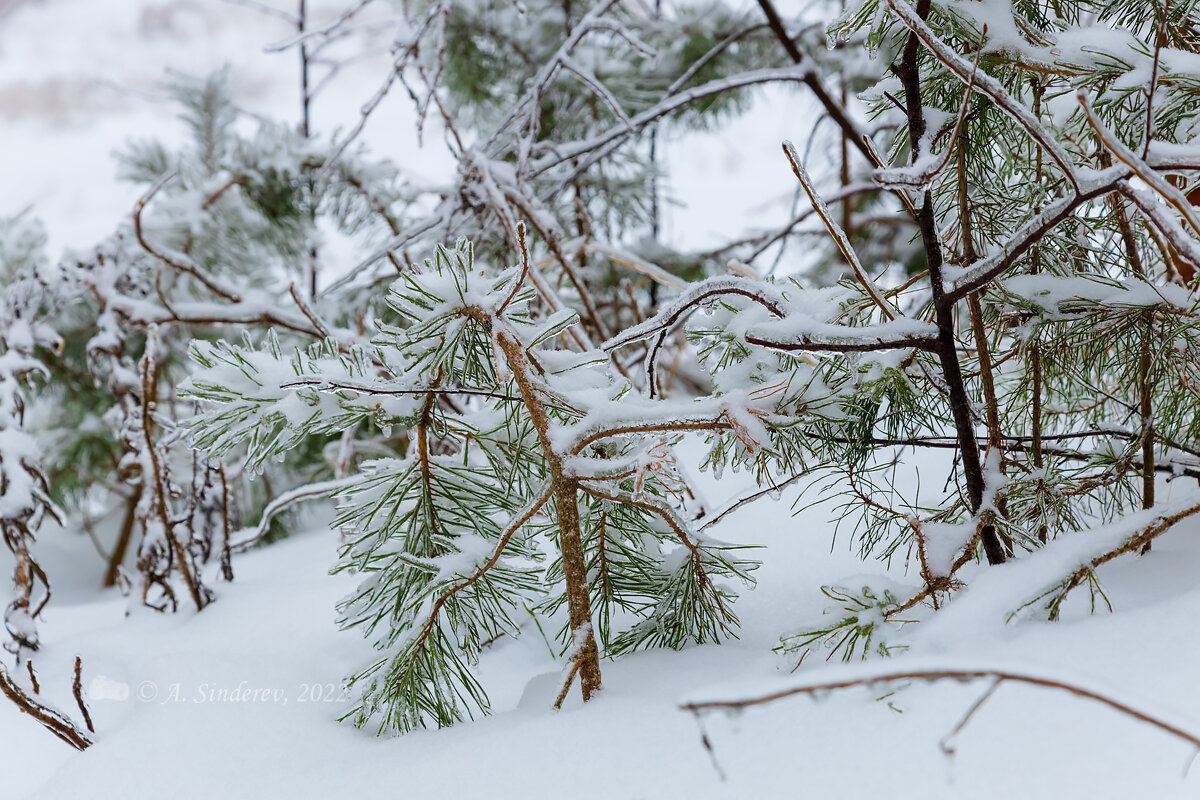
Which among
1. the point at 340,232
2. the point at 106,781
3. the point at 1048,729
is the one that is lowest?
the point at 106,781

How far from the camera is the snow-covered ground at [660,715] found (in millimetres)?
301

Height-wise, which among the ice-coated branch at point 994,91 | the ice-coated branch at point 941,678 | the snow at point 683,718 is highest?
the ice-coated branch at point 994,91

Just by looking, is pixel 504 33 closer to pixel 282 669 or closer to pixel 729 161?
pixel 729 161

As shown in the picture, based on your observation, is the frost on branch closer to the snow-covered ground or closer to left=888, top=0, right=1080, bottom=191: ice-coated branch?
the snow-covered ground

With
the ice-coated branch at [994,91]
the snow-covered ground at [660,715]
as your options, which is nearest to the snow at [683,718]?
the snow-covered ground at [660,715]

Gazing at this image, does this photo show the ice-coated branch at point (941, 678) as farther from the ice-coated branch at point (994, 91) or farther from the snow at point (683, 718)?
the ice-coated branch at point (994, 91)

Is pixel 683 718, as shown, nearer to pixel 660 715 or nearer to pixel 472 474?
pixel 660 715

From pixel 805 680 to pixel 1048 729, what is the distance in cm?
12

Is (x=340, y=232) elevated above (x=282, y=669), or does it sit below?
above

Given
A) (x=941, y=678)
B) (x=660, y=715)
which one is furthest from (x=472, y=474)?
(x=941, y=678)

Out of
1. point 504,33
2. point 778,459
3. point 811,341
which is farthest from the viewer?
point 504,33

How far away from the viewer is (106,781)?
0.46m

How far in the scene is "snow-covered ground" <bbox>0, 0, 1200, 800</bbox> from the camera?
301mm

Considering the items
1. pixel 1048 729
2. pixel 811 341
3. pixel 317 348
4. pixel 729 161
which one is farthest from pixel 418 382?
pixel 729 161
